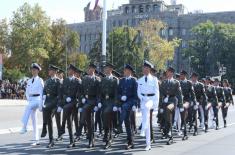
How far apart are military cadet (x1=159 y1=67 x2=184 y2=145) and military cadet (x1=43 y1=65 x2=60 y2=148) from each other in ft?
10.1

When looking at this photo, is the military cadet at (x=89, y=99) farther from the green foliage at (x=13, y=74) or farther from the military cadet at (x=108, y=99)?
the green foliage at (x=13, y=74)

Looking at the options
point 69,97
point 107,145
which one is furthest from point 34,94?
point 107,145

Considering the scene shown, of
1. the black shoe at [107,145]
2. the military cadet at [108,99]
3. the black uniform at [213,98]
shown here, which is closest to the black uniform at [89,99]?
the military cadet at [108,99]

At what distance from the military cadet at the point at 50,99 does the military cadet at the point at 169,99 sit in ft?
10.1

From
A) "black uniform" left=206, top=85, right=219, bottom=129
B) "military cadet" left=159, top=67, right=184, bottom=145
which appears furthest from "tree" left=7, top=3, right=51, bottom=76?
"military cadet" left=159, top=67, right=184, bottom=145

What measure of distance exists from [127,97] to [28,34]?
169 feet

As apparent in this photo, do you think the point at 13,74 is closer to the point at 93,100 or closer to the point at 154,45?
the point at 154,45

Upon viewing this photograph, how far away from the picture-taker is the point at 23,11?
63.7 metres

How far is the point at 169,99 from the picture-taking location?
1449cm

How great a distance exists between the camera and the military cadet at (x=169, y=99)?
1425cm

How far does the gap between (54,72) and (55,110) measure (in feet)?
3.43

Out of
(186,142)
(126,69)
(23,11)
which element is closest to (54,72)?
(126,69)

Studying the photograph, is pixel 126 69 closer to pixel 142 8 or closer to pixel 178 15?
pixel 178 15

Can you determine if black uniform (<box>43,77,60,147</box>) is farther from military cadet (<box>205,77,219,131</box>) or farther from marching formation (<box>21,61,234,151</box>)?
military cadet (<box>205,77,219,131</box>)
